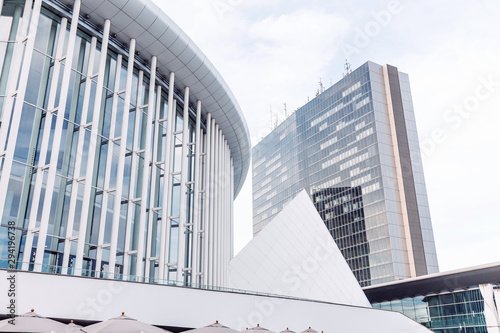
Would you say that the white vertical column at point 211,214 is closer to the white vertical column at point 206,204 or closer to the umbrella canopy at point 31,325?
the white vertical column at point 206,204

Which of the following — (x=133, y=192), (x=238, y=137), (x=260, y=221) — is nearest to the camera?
(x=133, y=192)

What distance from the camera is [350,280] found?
30.5 meters

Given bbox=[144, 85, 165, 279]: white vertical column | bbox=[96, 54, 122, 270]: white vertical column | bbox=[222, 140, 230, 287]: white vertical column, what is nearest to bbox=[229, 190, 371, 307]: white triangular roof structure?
bbox=[222, 140, 230, 287]: white vertical column

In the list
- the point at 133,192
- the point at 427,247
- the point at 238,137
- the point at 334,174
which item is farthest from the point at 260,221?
the point at 133,192

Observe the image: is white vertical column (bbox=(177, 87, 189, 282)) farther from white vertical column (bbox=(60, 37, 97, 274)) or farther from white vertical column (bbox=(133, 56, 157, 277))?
white vertical column (bbox=(60, 37, 97, 274))

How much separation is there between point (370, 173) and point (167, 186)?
68043 mm

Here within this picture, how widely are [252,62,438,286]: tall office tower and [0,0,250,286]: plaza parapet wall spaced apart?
5920cm

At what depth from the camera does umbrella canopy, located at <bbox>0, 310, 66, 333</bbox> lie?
32.6 feet

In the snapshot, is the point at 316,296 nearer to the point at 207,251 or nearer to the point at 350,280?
the point at 350,280

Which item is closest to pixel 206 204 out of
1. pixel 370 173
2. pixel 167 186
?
pixel 167 186

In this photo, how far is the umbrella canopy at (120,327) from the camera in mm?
11188

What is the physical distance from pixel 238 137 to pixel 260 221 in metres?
88.9

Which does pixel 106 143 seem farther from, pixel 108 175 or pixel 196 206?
pixel 196 206

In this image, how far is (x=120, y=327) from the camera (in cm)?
1152
